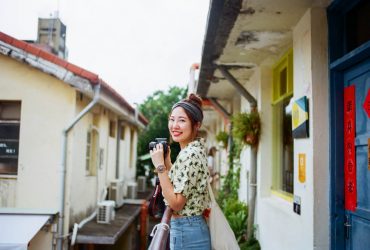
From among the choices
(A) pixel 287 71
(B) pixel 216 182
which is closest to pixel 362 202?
(A) pixel 287 71

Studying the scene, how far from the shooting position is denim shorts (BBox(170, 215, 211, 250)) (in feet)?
6.81

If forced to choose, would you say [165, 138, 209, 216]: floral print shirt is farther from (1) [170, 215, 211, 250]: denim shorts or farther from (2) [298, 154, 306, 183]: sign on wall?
(2) [298, 154, 306, 183]: sign on wall

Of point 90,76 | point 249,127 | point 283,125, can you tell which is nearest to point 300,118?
point 283,125

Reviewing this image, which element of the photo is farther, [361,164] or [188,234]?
[361,164]

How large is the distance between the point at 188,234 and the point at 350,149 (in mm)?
1552

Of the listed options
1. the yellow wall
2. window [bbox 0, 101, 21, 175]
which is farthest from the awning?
window [bbox 0, 101, 21, 175]

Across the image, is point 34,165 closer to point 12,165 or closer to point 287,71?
point 12,165

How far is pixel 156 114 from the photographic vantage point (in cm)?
2098

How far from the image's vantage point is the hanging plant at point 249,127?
5.43m

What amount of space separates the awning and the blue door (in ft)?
14.7

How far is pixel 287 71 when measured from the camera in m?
4.62

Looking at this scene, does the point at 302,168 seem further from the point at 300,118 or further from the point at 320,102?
the point at 320,102

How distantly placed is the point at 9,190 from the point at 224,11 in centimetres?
548

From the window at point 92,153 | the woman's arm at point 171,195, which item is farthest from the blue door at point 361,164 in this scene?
the window at point 92,153
